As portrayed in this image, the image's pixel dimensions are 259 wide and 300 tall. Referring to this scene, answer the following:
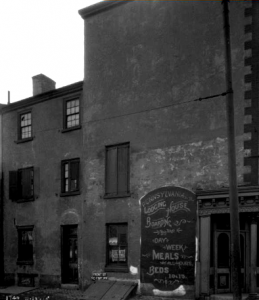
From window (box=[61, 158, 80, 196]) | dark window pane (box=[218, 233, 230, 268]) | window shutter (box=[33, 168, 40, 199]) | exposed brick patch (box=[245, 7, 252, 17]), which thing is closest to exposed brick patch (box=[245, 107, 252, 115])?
exposed brick patch (box=[245, 7, 252, 17])

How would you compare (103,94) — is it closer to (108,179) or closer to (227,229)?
(108,179)

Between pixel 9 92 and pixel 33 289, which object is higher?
pixel 9 92

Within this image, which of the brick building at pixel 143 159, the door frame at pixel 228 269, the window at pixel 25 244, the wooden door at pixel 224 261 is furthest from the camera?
the window at pixel 25 244

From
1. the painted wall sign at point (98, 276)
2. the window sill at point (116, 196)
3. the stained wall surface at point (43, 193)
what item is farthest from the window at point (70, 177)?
the painted wall sign at point (98, 276)

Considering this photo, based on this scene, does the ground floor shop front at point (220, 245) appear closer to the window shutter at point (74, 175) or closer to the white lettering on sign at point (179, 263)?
the white lettering on sign at point (179, 263)

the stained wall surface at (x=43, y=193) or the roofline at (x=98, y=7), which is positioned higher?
the roofline at (x=98, y=7)

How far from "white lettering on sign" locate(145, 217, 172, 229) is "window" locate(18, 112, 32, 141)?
8.94 meters

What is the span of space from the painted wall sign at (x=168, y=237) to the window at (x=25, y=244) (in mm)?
7315

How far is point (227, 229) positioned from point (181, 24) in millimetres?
8434

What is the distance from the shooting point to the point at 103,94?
1909cm

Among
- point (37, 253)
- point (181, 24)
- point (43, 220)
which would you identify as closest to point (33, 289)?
point (37, 253)

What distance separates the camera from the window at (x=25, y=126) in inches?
885

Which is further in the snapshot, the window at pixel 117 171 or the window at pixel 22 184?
the window at pixel 22 184

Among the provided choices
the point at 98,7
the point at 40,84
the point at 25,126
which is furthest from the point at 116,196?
the point at 40,84
